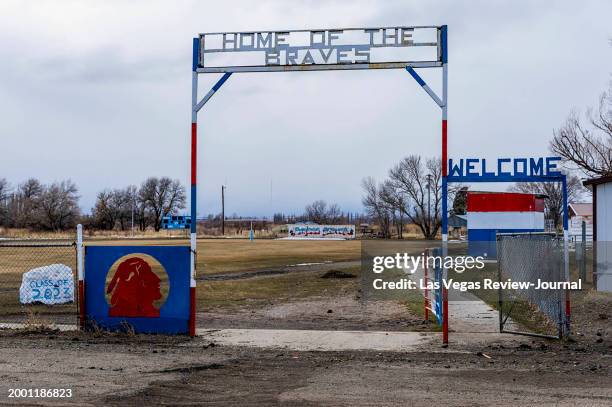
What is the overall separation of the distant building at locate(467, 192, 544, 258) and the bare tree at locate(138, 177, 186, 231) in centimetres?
8637

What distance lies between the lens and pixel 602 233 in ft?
67.7

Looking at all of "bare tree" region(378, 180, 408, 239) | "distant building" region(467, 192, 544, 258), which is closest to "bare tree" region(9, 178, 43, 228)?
"bare tree" region(378, 180, 408, 239)

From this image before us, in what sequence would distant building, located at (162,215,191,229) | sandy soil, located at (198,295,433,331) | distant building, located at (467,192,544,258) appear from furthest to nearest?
distant building, located at (162,215,191,229) < distant building, located at (467,192,544,258) < sandy soil, located at (198,295,433,331)

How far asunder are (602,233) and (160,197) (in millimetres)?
108012

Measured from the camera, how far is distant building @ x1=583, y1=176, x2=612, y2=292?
1952 centimetres

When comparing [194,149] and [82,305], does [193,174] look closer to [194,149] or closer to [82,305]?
[194,149]

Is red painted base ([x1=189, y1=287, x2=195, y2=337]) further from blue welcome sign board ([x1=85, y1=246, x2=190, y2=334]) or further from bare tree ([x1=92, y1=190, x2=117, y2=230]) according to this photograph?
bare tree ([x1=92, y1=190, x2=117, y2=230])

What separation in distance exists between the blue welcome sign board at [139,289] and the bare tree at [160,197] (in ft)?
360

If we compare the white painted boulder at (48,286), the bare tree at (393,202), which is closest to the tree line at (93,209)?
the bare tree at (393,202)

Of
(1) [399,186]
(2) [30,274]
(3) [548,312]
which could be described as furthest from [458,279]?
(1) [399,186]

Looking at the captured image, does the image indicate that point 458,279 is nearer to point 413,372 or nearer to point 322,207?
point 413,372

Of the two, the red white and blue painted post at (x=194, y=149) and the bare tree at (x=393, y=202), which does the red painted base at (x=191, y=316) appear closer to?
the red white and blue painted post at (x=194, y=149)

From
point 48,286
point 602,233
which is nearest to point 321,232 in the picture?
point 602,233

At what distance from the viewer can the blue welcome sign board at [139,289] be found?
12.4m
